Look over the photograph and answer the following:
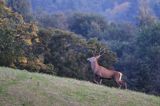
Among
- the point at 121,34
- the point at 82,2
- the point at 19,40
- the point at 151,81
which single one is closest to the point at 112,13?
the point at 82,2

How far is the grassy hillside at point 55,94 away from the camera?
17.2 m

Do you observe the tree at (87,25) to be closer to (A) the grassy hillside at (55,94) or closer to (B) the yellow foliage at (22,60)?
(B) the yellow foliage at (22,60)

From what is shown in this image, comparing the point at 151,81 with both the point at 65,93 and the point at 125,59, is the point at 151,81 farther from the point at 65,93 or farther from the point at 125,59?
the point at 65,93

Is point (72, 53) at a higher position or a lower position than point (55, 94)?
Answer: higher

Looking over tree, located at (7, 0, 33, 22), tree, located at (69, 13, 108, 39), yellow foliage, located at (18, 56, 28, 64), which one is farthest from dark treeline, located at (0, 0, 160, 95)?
tree, located at (7, 0, 33, 22)

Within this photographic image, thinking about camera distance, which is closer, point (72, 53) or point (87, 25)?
point (72, 53)

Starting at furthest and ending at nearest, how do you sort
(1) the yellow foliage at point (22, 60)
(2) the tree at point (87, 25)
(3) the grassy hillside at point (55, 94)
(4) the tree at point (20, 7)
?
(2) the tree at point (87, 25) → (4) the tree at point (20, 7) → (1) the yellow foliage at point (22, 60) → (3) the grassy hillside at point (55, 94)

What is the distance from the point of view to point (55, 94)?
58.8 feet

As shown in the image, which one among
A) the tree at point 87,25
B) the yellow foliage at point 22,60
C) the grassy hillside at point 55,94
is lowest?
the grassy hillside at point 55,94

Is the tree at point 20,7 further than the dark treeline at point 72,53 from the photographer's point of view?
Yes

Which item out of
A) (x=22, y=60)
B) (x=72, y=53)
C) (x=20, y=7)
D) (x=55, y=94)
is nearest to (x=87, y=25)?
(x=20, y=7)

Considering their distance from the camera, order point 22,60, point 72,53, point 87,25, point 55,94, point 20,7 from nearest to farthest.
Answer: point 55,94 < point 22,60 < point 72,53 < point 20,7 < point 87,25

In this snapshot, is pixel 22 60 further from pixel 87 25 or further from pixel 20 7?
pixel 87 25

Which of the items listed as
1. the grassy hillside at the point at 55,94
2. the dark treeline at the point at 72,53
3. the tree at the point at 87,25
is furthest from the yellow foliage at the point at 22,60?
the tree at the point at 87,25
